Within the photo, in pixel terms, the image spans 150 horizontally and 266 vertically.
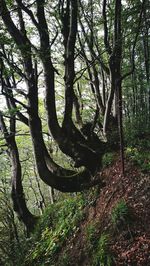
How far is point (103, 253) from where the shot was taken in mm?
5379

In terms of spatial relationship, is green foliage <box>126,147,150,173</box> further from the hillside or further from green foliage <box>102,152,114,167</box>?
green foliage <box>102,152,114,167</box>

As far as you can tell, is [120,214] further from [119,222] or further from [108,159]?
[108,159]

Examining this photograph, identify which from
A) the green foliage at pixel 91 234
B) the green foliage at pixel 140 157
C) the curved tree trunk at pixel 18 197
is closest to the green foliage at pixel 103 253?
the green foliage at pixel 91 234

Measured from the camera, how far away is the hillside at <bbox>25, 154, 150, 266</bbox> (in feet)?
17.1

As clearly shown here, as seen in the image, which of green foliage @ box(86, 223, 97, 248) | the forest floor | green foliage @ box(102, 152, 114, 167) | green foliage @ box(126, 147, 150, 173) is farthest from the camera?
green foliage @ box(102, 152, 114, 167)

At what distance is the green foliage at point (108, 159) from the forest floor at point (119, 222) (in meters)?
0.16

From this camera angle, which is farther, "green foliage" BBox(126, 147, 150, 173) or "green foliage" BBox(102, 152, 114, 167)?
"green foliage" BBox(102, 152, 114, 167)

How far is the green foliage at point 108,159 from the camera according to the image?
8078 mm

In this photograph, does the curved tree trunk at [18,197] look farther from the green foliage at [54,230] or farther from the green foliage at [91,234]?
the green foliage at [91,234]

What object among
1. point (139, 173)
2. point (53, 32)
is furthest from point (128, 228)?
point (53, 32)

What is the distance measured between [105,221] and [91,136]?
3.06 metres

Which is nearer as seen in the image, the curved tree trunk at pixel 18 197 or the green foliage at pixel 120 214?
the green foliage at pixel 120 214

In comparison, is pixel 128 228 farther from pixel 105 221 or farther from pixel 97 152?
pixel 97 152

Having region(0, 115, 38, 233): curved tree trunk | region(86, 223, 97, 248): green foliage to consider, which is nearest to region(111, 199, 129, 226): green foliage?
region(86, 223, 97, 248): green foliage
